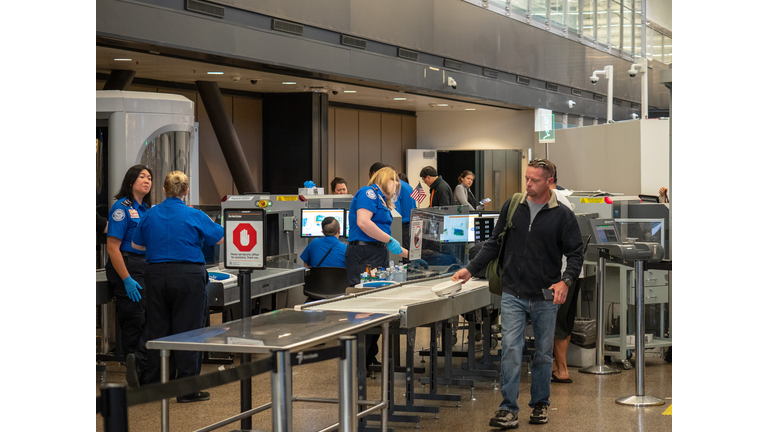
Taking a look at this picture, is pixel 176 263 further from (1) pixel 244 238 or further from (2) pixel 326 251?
(2) pixel 326 251

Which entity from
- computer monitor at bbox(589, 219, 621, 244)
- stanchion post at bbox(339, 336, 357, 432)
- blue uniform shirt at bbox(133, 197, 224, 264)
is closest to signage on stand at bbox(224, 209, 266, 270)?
stanchion post at bbox(339, 336, 357, 432)

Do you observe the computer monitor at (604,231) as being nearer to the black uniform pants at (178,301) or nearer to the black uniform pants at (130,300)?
the black uniform pants at (178,301)

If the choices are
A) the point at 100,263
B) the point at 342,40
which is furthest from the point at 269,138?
the point at 100,263

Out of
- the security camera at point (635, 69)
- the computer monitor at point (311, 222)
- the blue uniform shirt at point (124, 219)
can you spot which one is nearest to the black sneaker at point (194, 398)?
the blue uniform shirt at point (124, 219)

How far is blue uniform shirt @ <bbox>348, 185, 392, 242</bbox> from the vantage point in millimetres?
6168

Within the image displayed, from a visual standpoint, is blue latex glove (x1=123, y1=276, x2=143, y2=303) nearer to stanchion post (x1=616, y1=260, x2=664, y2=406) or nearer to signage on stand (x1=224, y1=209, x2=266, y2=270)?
signage on stand (x1=224, y1=209, x2=266, y2=270)

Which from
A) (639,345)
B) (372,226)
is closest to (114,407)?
(639,345)

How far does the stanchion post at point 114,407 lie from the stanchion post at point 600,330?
4515 mm

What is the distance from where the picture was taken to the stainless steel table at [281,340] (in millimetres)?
2865

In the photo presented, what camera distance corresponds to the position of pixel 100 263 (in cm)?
724

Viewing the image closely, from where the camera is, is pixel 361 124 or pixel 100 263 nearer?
pixel 100 263

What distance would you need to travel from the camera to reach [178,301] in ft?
16.6

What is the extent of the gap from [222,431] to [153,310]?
955 millimetres
